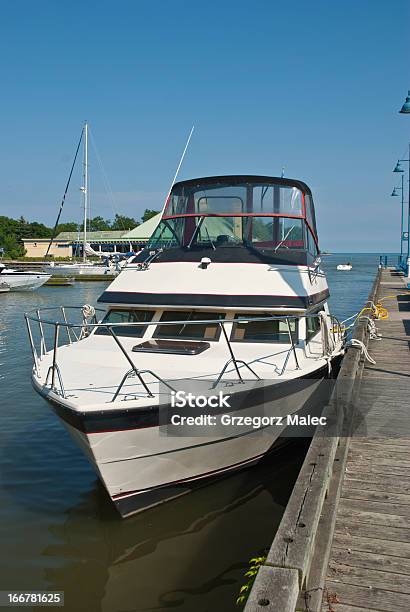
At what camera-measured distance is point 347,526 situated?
177 inches

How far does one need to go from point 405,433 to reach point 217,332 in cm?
272

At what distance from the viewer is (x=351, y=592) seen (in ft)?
12.2

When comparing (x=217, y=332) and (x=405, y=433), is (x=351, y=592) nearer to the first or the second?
(x=405, y=433)

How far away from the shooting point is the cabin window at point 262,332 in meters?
7.68

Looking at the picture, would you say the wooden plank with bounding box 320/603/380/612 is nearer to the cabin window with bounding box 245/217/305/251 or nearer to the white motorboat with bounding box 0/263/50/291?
the cabin window with bounding box 245/217/305/251

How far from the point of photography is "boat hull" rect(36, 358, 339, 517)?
554 cm

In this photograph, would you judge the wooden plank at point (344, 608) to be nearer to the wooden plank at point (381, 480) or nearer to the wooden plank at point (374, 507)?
the wooden plank at point (374, 507)

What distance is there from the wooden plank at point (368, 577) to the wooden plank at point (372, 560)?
4 centimetres

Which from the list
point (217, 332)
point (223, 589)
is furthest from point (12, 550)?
point (217, 332)

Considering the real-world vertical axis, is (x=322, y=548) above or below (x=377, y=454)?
above

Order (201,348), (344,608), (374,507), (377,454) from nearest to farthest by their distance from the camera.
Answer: (344,608) < (374,507) < (377,454) < (201,348)

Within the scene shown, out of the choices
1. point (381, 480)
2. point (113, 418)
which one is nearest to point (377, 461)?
point (381, 480)

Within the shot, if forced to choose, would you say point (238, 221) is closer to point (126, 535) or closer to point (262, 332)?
point (262, 332)

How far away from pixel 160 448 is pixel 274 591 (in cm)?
299
